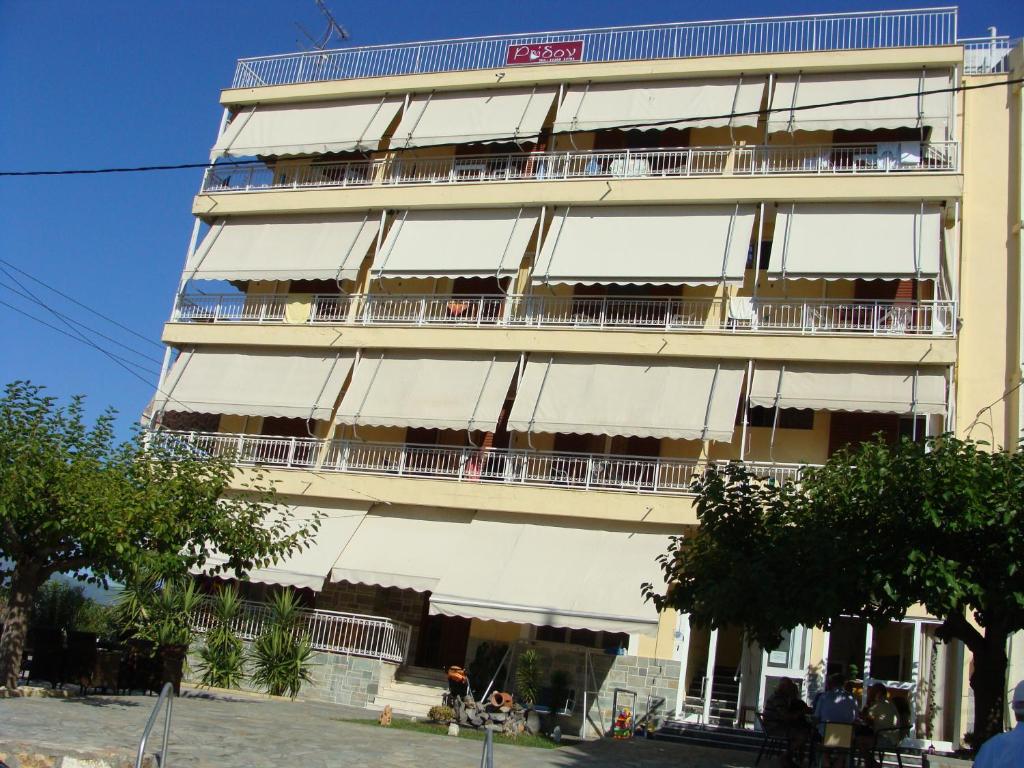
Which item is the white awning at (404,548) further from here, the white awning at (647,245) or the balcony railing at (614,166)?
the balcony railing at (614,166)

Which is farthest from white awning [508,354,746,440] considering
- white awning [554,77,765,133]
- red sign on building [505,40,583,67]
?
red sign on building [505,40,583,67]

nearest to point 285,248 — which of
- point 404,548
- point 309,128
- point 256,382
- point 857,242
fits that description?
point 309,128

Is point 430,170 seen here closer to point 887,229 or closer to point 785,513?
point 887,229

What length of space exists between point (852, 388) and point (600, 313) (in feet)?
18.7

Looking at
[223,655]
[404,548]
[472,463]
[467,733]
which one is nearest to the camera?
[467,733]

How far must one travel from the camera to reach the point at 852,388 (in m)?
21.7

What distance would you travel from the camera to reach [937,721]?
66.1 ft

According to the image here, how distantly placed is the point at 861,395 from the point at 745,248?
3.85m

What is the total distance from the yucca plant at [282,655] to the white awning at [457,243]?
7.82 meters

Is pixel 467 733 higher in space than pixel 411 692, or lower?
lower

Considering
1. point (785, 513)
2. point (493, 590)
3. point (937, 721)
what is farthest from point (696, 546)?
point (937, 721)

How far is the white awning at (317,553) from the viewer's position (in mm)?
22750

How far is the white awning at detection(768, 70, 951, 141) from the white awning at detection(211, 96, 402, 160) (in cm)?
948

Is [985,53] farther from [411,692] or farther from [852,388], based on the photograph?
[411,692]
